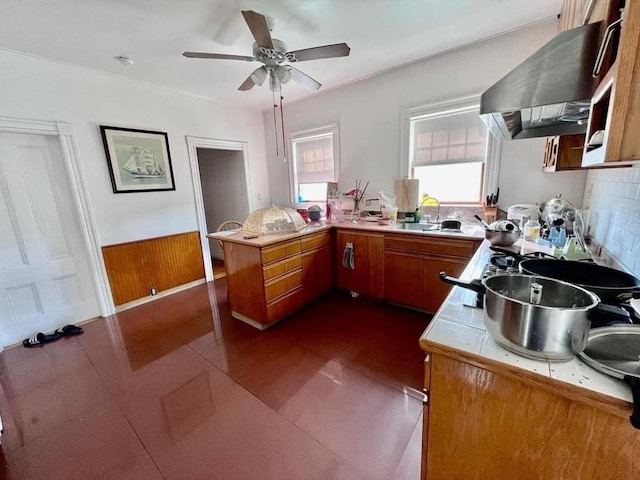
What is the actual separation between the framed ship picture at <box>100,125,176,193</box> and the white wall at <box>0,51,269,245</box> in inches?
2.5

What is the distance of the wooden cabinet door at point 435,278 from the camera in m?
2.37

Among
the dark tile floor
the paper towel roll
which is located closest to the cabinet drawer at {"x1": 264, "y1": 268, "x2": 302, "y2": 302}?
the dark tile floor

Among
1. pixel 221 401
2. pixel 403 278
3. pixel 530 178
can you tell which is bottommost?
pixel 221 401

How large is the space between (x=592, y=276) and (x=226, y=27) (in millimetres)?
2870

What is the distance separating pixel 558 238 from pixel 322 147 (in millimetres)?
3026

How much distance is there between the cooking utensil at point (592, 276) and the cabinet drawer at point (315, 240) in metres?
1.95

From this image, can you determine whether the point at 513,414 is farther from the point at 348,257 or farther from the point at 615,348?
the point at 348,257

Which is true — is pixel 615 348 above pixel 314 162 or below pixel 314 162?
below

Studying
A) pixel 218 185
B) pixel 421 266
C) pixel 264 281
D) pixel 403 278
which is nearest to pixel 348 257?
pixel 403 278

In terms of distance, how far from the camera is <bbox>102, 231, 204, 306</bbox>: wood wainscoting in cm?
306

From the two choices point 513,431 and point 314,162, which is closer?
point 513,431

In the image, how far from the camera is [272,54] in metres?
1.99

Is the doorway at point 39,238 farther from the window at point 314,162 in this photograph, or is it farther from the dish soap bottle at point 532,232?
the dish soap bottle at point 532,232

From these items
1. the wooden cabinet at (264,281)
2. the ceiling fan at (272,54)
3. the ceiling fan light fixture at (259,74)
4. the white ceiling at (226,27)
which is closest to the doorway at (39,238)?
the white ceiling at (226,27)
